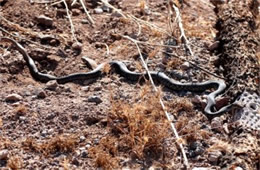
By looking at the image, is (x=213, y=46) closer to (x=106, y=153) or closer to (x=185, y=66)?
(x=185, y=66)

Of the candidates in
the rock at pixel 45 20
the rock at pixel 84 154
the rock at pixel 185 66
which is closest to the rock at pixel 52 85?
the rock at pixel 84 154

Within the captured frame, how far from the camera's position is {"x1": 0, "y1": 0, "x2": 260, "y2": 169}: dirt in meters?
3.83

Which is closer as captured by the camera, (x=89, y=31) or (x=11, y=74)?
(x=11, y=74)

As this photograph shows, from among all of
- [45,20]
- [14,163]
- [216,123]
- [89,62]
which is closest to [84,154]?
[14,163]

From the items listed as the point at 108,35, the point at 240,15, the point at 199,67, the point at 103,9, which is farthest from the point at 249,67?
the point at 103,9

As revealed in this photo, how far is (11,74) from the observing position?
4.79m

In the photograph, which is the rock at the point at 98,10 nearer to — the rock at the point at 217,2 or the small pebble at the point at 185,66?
the small pebble at the point at 185,66

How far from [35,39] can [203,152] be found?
7.34 ft

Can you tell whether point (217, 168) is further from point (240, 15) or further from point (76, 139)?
point (240, 15)

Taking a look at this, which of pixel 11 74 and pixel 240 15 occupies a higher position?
pixel 240 15

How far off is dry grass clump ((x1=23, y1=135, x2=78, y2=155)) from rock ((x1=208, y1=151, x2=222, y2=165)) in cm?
101

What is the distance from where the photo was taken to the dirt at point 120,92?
3834 millimetres

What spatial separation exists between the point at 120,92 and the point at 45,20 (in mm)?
1356

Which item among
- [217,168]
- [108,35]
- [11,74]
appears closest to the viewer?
[217,168]
